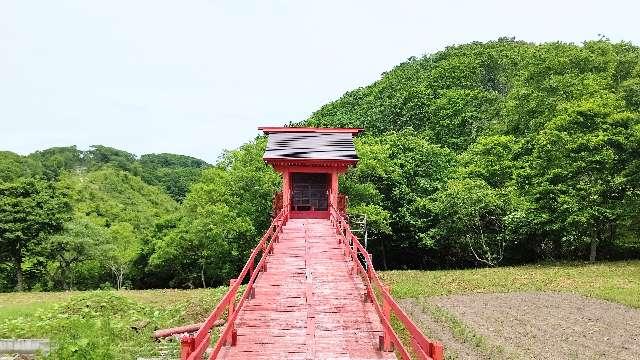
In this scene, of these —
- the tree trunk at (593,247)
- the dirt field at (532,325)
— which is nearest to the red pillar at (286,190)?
the dirt field at (532,325)

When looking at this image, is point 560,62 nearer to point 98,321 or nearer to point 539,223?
point 539,223

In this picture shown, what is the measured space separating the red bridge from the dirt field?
1714mm

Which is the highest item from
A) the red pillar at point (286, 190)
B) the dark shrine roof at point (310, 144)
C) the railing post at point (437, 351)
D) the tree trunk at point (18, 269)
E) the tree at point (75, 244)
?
the dark shrine roof at point (310, 144)

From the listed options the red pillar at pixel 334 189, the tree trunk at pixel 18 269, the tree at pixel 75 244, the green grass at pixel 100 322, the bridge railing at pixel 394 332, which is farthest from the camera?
the tree trunk at pixel 18 269

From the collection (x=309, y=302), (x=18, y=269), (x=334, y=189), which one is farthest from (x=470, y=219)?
(x=18, y=269)

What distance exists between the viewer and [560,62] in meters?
36.9

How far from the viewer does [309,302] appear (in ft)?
36.0

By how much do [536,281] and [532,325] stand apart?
8.82 m

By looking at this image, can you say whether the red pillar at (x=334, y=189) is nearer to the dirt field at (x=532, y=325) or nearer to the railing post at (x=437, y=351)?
the dirt field at (x=532, y=325)

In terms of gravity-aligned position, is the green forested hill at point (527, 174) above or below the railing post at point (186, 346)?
above

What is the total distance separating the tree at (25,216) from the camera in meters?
33.4

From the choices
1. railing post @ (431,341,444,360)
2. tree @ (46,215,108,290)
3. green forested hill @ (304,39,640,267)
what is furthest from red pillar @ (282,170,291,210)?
railing post @ (431,341,444,360)

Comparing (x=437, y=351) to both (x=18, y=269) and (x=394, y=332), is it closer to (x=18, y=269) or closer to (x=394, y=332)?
(x=394, y=332)

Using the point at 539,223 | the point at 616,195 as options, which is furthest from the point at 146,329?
the point at 616,195
